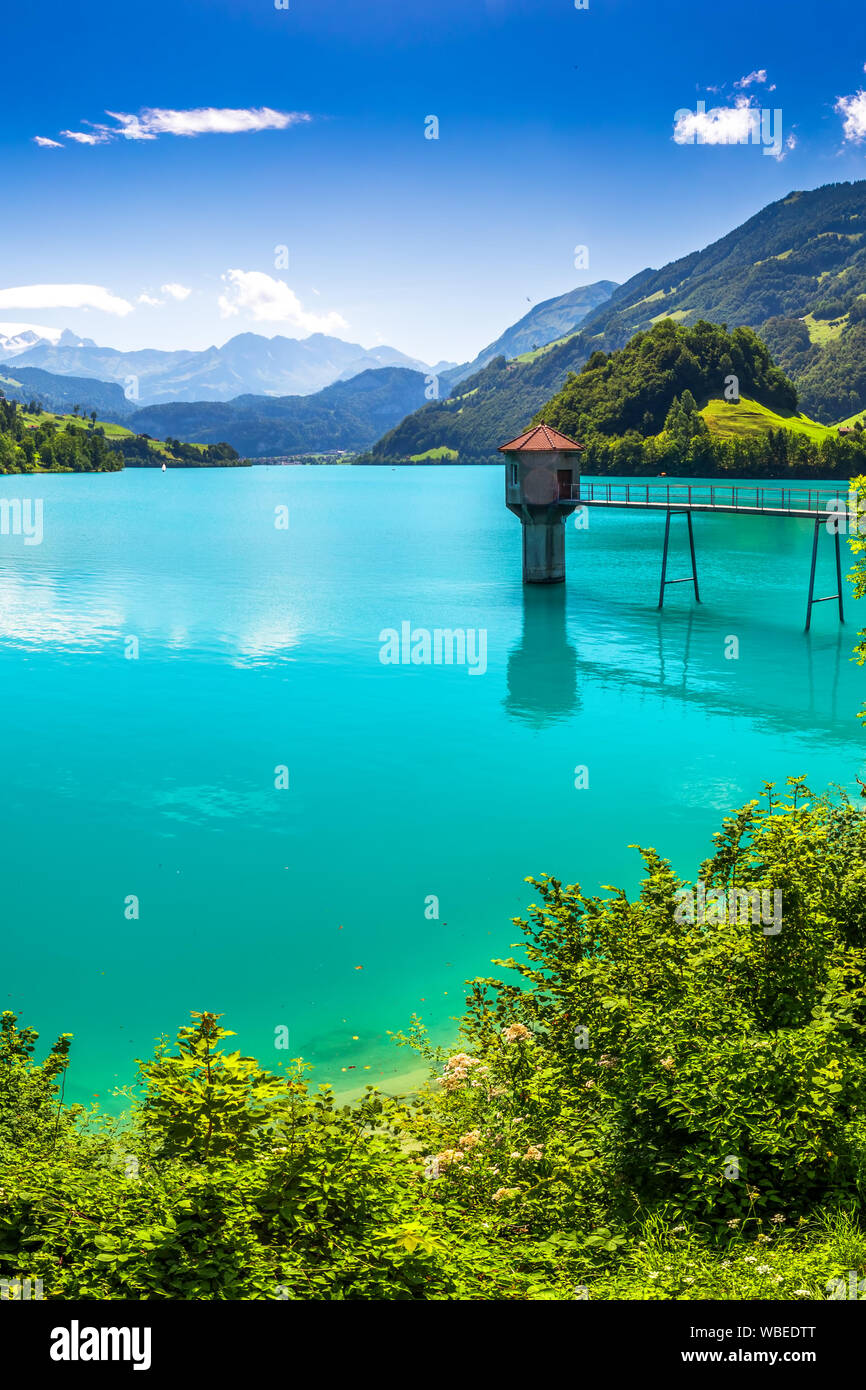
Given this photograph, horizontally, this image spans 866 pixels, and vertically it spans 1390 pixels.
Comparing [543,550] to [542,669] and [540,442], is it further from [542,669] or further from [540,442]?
[542,669]

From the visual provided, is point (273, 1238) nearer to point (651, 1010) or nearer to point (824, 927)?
point (651, 1010)

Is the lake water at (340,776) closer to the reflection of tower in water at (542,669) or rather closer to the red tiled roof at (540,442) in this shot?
Result: the reflection of tower in water at (542,669)

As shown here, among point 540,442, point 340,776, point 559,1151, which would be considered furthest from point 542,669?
point 559,1151

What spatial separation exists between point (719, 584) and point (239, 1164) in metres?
77.6

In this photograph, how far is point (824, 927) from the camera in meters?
12.4

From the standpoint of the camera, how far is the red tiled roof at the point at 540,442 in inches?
2785

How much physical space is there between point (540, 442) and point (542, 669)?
84.1 feet

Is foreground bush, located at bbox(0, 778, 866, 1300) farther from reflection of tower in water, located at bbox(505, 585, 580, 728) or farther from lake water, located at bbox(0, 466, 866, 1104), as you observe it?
reflection of tower in water, located at bbox(505, 585, 580, 728)

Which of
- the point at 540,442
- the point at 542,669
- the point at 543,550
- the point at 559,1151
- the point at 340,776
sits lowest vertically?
the point at 340,776

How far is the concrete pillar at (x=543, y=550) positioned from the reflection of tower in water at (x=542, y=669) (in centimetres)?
518

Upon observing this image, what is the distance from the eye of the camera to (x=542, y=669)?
51500 mm

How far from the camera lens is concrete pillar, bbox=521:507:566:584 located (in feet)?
244

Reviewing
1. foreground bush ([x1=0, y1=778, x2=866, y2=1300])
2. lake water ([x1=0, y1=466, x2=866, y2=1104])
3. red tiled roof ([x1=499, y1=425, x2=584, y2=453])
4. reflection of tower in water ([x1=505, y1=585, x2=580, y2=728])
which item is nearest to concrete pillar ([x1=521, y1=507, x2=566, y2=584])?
lake water ([x1=0, y1=466, x2=866, y2=1104])
